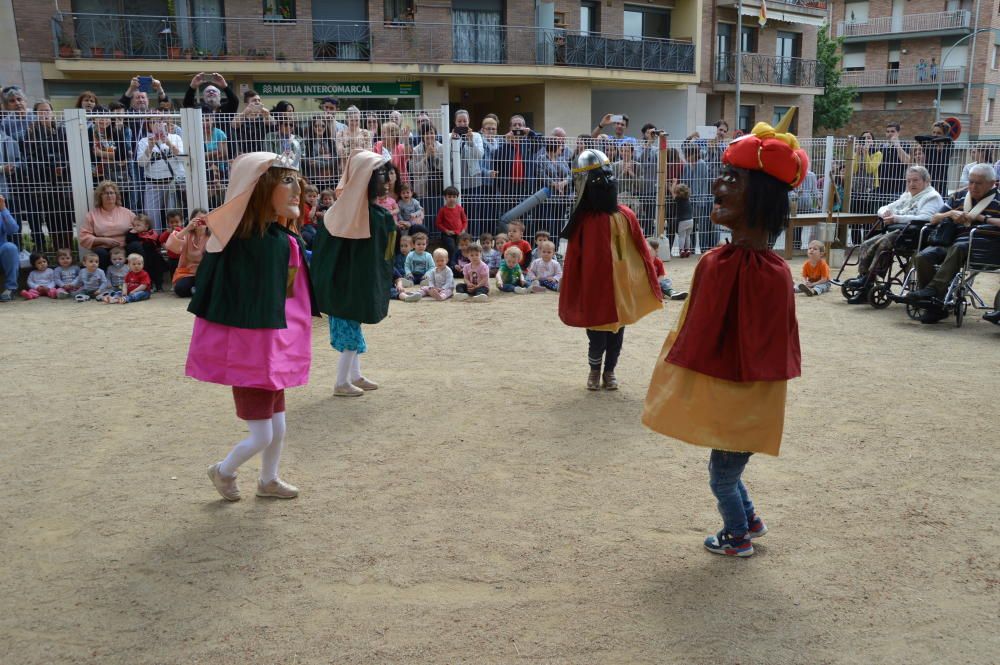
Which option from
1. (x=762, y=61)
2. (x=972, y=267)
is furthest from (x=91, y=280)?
(x=762, y=61)

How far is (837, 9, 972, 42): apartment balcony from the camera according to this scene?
43969 millimetres

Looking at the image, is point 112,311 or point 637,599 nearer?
point 637,599

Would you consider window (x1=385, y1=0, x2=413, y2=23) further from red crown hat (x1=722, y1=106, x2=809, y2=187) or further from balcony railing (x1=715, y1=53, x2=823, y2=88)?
red crown hat (x1=722, y1=106, x2=809, y2=187)

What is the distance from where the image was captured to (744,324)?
149 inches

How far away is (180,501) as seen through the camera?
15.5 ft

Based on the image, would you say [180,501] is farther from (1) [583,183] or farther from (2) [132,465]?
(1) [583,183]

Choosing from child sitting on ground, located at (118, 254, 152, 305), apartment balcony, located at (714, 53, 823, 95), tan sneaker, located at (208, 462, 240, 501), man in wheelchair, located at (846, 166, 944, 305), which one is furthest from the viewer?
apartment balcony, located at (714, 53, 823, 95)

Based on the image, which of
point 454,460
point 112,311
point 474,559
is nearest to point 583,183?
point 454,460

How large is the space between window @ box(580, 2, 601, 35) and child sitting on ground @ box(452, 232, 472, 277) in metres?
18.3

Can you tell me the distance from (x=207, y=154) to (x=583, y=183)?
7.28 m

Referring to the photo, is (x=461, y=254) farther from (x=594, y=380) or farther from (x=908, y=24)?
(x=908, y=24)

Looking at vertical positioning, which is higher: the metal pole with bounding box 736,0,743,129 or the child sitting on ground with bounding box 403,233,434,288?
the metal pole with bounding box 736,0,743,129

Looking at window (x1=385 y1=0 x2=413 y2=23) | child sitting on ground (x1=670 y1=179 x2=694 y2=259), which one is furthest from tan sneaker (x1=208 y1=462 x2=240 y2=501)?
window (x1=385 y1=0 x2=413 y2=23)

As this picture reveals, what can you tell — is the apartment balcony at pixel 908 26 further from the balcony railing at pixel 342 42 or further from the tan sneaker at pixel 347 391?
the tan sneaker at pixel 347 391
